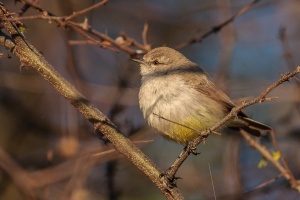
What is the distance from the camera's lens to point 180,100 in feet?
17.9

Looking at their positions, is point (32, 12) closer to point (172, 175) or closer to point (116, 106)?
point (116, 106)

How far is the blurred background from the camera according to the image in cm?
624

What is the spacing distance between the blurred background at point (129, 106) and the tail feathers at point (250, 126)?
0.27m

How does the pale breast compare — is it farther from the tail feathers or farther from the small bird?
the tail feathers

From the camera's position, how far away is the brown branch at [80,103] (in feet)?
13.7

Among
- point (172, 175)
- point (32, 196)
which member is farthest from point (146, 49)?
point (172, 175)

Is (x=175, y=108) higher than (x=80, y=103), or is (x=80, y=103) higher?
(x=80, y=103)

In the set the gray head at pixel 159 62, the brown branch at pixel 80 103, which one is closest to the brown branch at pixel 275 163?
the gray head at pixel 159 62

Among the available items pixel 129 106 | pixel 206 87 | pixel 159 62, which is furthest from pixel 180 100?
pixel 129 106

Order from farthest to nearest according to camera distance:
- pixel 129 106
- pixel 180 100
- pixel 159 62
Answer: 1. pixel 129 106
2. pixel 159 62
3. pixel 180 100

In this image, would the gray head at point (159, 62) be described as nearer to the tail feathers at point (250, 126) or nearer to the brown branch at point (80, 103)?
the tail feathers at point (250, 126)

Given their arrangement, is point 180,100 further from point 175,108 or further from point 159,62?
point 159,62

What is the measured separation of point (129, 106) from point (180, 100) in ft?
7.22

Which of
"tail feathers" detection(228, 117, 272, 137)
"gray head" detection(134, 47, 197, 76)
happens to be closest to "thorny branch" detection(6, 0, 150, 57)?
"gray head" detection(134, 47, 197, 76)
